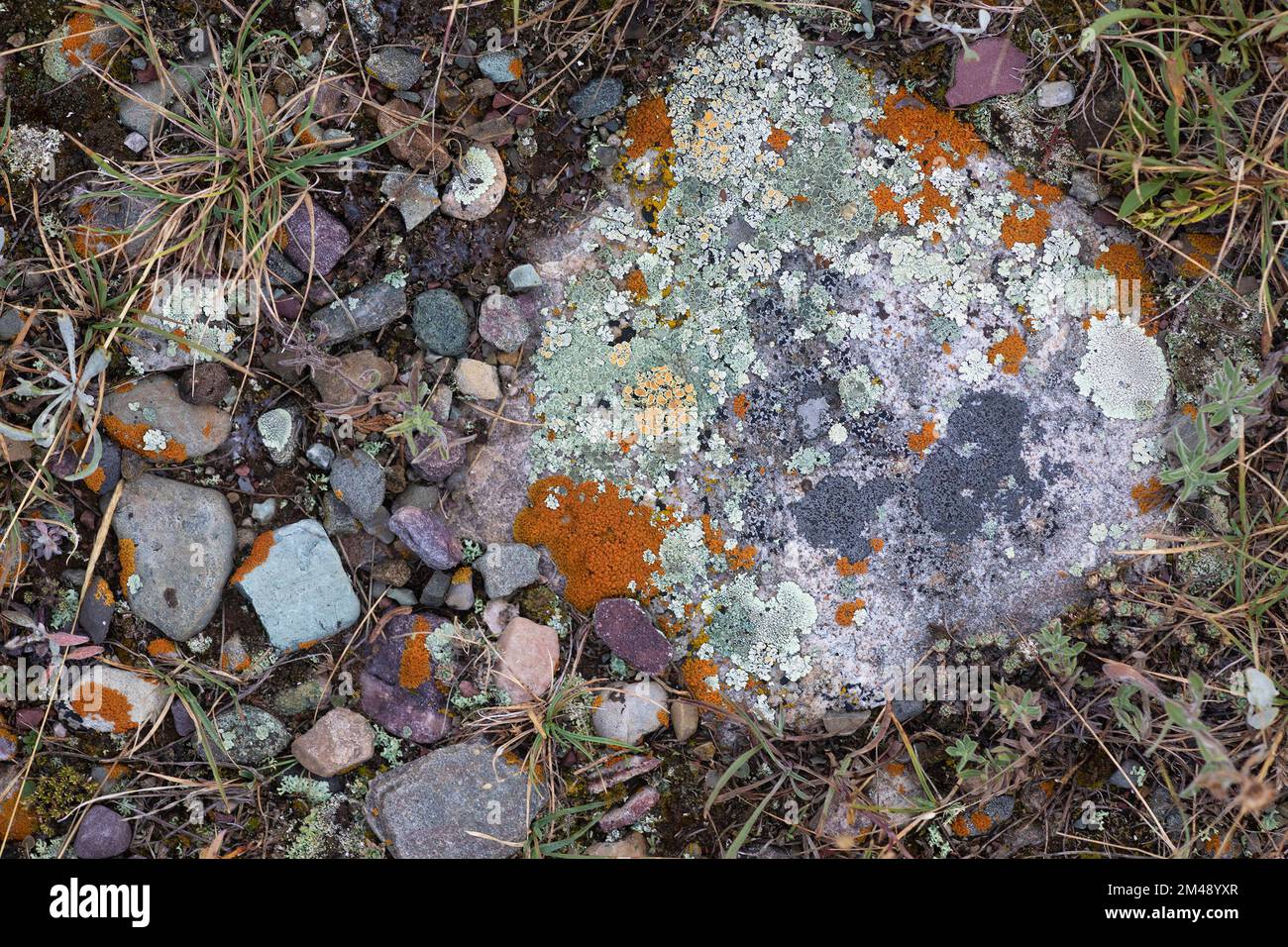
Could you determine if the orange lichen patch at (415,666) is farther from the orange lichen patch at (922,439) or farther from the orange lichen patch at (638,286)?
the orange lichen patch at (922,439)

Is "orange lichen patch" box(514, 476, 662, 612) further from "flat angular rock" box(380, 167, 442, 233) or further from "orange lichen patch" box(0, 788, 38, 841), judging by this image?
"orange lichen patch" box(0, 788, 38, 841)

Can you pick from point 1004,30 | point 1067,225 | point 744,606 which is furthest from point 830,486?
point 1004,30

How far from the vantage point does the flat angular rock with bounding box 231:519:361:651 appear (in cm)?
327

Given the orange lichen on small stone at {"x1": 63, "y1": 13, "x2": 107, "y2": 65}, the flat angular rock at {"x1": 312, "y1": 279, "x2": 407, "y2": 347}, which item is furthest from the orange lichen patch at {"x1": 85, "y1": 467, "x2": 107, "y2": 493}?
the orange lichen on small stone at {"x1": 63, "y1": 13, "x2": 107, "y2": 65}

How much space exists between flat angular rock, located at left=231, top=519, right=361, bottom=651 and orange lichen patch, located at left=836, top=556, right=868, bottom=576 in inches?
76.4

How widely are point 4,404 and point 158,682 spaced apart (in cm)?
119

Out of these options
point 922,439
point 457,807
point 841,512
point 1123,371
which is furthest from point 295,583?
point 1123,371

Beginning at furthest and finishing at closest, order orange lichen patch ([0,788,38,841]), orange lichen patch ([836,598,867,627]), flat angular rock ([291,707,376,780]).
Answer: orange lichen patch ([836,598,867,627]) < flat angular rock ([291,707,376,780]) < orange lichen patch ([0,788,38,841])

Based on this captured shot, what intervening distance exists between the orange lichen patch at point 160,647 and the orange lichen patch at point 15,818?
0.70 m

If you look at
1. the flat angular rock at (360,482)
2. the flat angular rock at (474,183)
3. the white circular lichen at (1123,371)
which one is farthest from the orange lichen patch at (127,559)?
the white circular lichen at (1123,371)

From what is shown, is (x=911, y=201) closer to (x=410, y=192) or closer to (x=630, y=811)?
(x=410, y=192)

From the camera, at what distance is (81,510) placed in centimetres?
325

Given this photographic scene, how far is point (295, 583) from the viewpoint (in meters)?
3.27

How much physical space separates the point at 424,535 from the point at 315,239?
4.03 feet
